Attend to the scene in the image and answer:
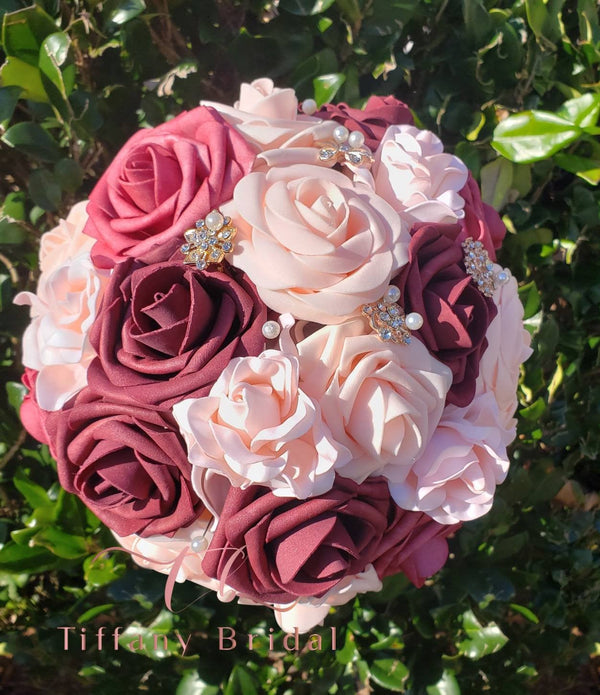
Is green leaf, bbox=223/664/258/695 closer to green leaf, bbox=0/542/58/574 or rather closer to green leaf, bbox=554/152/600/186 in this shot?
green leaf, bbox=0/542/58/574

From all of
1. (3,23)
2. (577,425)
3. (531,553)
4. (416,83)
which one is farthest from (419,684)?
(3,23)

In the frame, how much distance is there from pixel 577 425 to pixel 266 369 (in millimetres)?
705

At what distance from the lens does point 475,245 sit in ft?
1.95

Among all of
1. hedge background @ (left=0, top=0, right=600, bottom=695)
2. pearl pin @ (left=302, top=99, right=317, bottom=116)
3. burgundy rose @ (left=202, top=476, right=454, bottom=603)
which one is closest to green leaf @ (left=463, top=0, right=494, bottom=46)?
hedge background @ (left=0, top=0, right=600, bottom=695)

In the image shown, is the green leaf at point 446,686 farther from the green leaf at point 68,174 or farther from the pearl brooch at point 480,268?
the green leaf at point 68,174

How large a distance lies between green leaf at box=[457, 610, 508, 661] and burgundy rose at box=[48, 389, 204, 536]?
51 cm

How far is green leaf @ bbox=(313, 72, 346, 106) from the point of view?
800 millimetres

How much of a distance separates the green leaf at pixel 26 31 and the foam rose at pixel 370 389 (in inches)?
20.2

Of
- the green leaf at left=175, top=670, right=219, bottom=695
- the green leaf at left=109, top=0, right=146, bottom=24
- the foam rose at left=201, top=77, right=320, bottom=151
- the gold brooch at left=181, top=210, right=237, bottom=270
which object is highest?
→ the green leaf at left=109, top=0, right=146, bottom=24

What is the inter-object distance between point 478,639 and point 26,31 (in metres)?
0.95

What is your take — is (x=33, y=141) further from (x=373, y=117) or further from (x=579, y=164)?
(x=579, y=164)

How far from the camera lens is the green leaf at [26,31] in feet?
2.29

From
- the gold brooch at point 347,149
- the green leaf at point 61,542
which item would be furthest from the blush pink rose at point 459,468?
the green leaf at point 61,542

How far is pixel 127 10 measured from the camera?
729 millimetres
